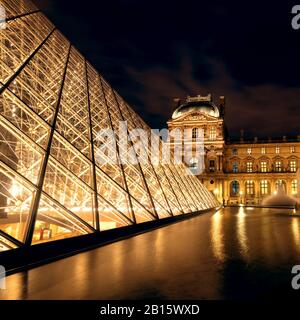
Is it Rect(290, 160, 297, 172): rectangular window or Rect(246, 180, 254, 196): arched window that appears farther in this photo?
Rect(246, 180, 254, 196): arched window

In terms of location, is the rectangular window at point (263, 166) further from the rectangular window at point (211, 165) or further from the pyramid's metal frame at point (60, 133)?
the pyramid's metal frame at point (60, 133)

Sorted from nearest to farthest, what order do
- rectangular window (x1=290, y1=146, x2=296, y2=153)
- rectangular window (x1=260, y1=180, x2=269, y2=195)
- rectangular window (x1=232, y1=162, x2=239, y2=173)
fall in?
rectangular window (x1=260, y1=180, x2=269, y2=195)
rectangular window (x1=290, y1=146, x2=296, y2=153)
rectangular window (x1=232, y1=162, x2=239, y2=173)

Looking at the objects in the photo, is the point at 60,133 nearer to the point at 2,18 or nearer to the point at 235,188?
the point at 2,18

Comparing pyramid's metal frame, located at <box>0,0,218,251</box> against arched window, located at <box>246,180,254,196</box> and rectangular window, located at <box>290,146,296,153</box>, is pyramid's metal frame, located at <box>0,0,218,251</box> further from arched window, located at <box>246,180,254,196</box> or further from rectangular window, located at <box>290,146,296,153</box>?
rectangular window, located at <box>290,146,296,153</box>

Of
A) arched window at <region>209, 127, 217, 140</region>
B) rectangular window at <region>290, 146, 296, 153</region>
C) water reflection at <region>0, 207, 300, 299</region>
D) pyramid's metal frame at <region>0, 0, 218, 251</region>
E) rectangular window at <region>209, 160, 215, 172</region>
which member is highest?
arched window at <region>209, 127, 217, 140</region>

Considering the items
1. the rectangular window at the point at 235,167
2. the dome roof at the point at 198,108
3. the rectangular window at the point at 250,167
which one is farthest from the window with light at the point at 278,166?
the dome roof at the point at 198,108

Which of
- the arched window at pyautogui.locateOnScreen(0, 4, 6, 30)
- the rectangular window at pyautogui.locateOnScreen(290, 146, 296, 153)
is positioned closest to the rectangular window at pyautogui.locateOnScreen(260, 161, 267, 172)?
the rectangular window at pyautogui.locateOnScreen(290, 146, 296, 153)

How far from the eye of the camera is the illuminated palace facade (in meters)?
67.2

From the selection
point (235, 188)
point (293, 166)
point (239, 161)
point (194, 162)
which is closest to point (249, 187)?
point (235, 188)

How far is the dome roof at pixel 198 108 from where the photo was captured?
2827 inches

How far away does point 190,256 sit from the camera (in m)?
7.00
